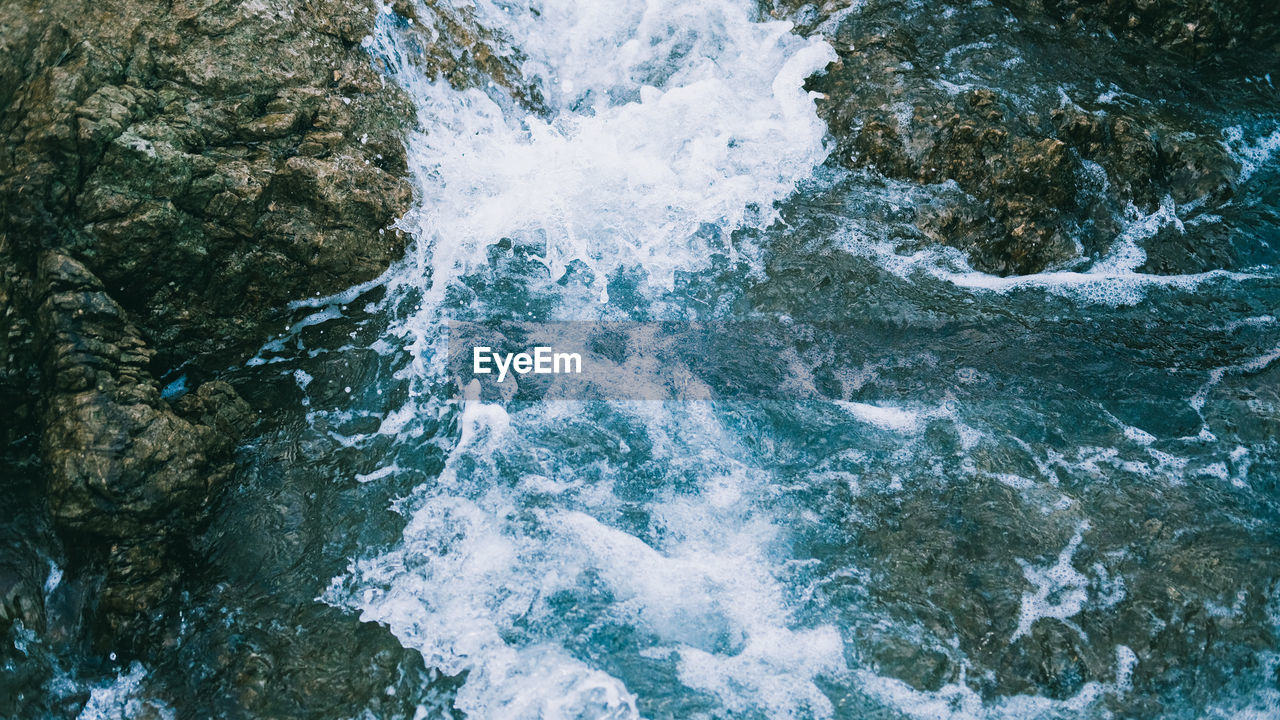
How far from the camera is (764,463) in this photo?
16.0ft

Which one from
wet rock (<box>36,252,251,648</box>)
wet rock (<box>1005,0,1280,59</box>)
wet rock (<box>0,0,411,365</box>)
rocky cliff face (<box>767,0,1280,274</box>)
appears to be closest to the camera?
wet rock (<box>36,252,251,648</box>)

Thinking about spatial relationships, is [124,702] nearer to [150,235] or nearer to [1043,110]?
[150,235]

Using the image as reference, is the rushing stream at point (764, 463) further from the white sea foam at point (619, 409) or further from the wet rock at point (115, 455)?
the wet rock at point (115, 455)

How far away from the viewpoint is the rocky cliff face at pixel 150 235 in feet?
14.2

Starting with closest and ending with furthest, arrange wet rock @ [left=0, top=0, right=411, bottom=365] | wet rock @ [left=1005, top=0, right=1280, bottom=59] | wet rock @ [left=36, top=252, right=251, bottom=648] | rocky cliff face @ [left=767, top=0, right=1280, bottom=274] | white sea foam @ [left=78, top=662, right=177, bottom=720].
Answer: white sea foam @ [left=78, top=662, right=177, bottom=720] < wet rock @ [left=36, top=252, right=251, bottom=648] < wet rock @ [left=0, top=0, right=411, bottom=365] < rocky cliff face @ [left=767, top=0, right=1280, bottom=274] < wet rock @ [left=1005, top=0, right=1280, bottom=59]

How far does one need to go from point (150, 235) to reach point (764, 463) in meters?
4.19

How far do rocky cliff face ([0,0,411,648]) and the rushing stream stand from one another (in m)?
0.33

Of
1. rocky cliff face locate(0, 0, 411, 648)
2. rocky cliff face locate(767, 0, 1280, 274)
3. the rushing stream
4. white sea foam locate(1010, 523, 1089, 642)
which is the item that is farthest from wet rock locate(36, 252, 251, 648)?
rocky cliff face locate(767, 0, 1280, 274)

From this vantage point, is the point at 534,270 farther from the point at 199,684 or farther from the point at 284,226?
the point at 199,684

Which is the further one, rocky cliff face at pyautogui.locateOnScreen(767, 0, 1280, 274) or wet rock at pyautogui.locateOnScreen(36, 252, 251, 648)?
A: rocky cliff face at pyautogui.locateOnScreen(767, 0, 1280, 274)

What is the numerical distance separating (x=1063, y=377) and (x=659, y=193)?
10.8 ft

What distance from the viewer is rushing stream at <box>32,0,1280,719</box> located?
13.1ft

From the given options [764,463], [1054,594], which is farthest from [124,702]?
[1054,594]

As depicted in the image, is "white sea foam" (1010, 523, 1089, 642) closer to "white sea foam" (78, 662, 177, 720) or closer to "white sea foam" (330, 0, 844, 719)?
"white sea foam" (330, 0, 844, 719)
